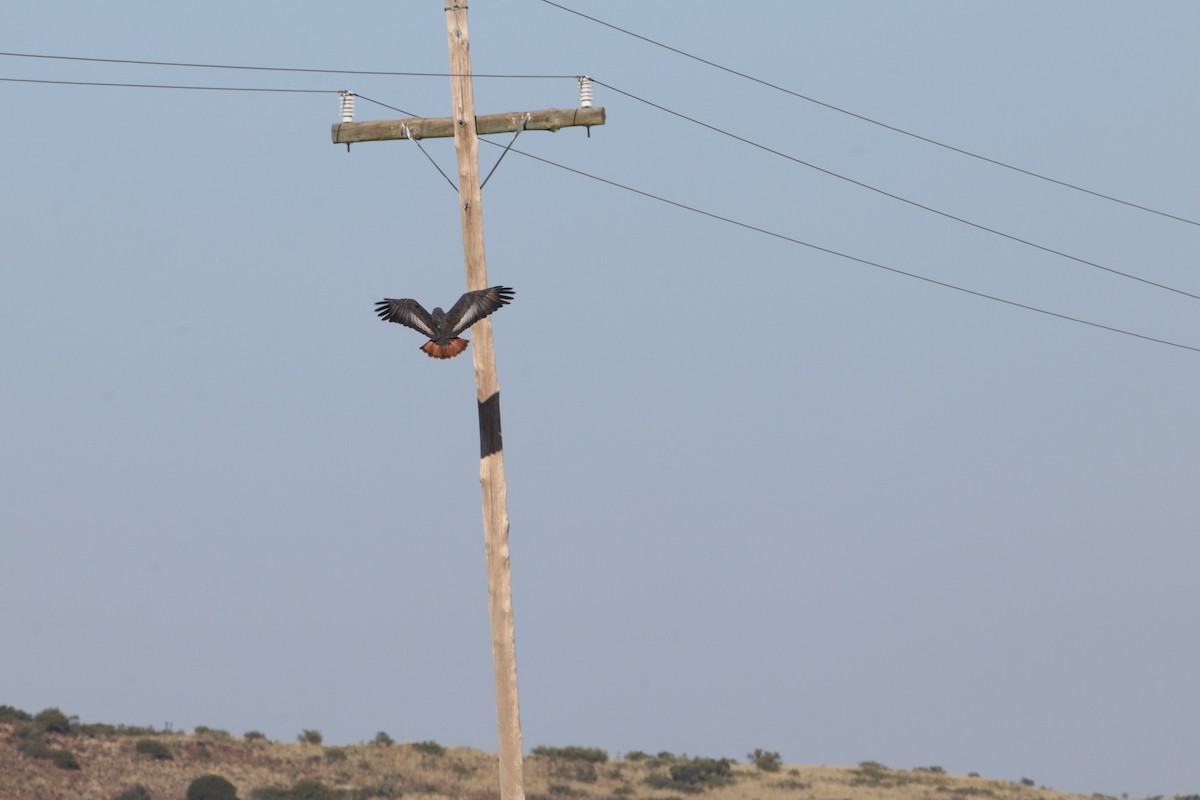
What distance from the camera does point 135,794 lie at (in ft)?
135

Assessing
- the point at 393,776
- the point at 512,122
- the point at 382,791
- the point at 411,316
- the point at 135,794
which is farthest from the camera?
the point at 393,776

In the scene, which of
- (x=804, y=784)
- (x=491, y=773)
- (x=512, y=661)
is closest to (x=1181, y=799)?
(x=804, y=784)

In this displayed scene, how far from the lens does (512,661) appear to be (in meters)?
19.2

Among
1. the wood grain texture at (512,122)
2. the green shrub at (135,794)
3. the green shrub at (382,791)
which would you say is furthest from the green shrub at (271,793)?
the wood grain texture at (512,122)

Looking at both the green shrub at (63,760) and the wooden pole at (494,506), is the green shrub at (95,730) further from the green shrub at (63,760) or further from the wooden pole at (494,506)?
the wooden pole at (494,506)

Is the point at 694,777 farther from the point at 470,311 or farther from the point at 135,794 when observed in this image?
the point at 470,311

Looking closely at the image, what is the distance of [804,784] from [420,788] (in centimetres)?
1247

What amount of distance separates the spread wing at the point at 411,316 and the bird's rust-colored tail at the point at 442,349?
105 millimetres

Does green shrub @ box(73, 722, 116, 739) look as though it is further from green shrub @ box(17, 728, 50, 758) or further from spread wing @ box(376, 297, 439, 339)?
spread wing @ box(376, 297, 439, 339)

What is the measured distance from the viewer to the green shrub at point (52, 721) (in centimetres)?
4571

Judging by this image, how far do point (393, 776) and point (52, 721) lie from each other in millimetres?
9303

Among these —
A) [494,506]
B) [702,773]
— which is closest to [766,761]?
[702,773]

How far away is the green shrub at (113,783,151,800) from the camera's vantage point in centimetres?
4091

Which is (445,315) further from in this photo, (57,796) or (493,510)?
(57,796)
